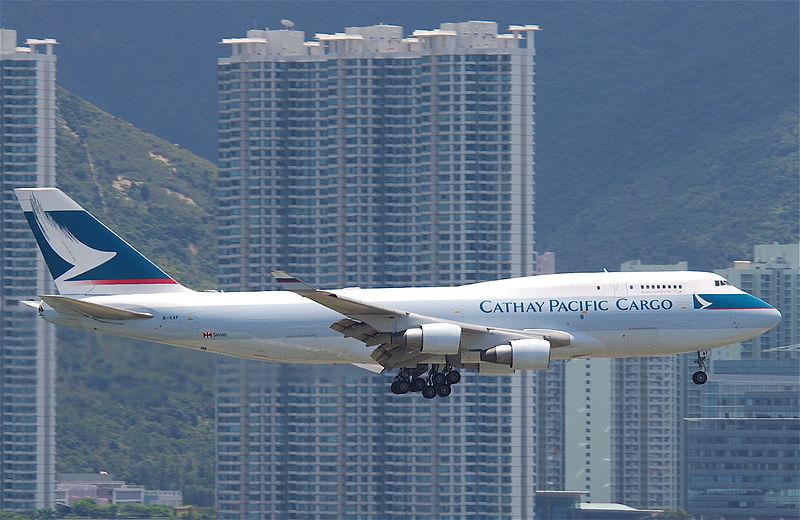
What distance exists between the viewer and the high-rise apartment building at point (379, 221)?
16025cm

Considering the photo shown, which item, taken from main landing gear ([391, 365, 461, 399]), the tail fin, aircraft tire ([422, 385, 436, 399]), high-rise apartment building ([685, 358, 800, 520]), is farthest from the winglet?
high-rise apartment building ([685, 358, 800, 520])

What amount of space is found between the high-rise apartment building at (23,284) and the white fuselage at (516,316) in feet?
184

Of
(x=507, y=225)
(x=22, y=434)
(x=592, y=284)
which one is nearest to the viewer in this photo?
(x=592, y=284)

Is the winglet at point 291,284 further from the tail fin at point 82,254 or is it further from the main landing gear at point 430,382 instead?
the tail fin at point 82,254

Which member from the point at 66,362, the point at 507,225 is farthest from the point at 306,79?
the point at 66,362

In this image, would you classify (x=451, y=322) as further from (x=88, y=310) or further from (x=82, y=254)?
(x=82, y=254)

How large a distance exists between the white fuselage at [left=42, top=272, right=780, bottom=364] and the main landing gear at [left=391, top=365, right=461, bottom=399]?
1.90m

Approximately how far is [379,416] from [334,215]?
2475 cm

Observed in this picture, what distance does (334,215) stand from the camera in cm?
17812

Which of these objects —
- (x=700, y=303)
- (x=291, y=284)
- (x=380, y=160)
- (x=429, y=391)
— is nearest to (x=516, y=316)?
(x=429, y=391)

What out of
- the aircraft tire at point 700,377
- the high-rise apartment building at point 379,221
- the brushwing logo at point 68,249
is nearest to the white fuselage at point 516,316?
the aircraft tire at point 700,377

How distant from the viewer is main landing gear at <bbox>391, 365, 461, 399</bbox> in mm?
Result: 69625

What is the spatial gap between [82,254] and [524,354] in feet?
66.2

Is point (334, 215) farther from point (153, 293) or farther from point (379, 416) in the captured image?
point (153, 293)
